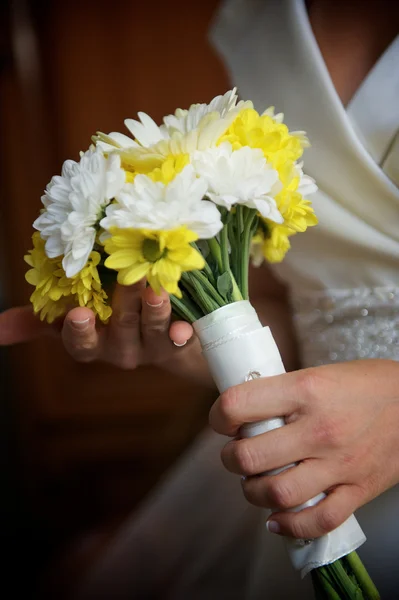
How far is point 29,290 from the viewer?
166cm

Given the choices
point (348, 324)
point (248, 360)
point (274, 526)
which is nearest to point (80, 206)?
point (248, 360)

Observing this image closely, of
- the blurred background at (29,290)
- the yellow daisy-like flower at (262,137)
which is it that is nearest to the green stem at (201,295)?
the yellow daisy-like flower at (262,137)

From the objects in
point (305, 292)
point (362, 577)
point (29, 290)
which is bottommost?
point (362, 577)

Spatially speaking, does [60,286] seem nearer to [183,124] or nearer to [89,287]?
[89,287]

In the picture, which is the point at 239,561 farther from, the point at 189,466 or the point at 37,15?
the point at 37,15

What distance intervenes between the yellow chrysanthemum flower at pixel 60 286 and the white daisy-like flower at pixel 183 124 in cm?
10

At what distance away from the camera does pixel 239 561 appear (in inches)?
25.7

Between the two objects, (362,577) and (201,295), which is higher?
(201,295)

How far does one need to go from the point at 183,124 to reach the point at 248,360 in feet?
0.62

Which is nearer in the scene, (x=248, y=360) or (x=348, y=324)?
(x=248, y=360)

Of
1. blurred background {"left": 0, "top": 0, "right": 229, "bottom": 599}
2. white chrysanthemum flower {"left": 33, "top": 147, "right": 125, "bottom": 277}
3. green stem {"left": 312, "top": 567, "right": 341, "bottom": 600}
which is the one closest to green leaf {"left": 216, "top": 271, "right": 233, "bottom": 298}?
white chrysanthemum flower {"left": 33, "top": 147, "right": 125, "bottom": 277}

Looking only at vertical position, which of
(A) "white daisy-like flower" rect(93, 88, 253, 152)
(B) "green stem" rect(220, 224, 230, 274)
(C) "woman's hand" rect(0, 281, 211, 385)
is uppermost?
(A) "white daisy-like flower" rect(93, 88, 253, 152)

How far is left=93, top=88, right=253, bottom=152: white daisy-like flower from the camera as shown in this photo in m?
0.41

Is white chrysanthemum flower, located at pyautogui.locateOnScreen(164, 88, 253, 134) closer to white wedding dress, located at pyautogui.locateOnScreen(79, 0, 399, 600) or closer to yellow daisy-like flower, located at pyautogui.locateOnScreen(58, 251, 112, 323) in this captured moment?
yellow daisy-like flower, located at pyautogui.locateOnScreen(58, 251, 112, 323)
